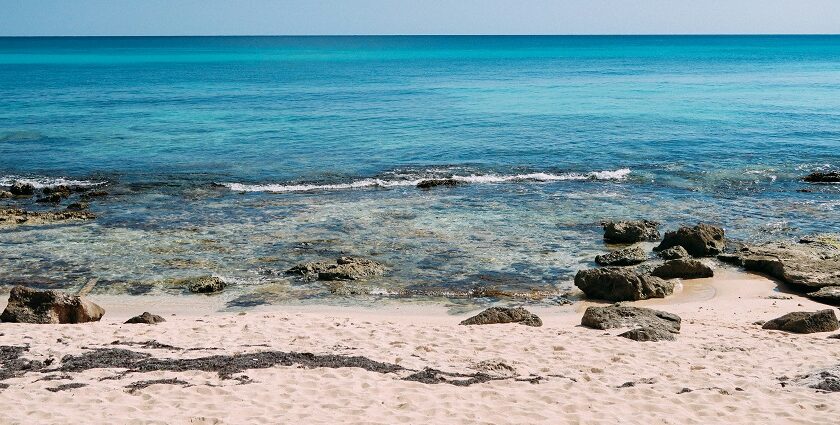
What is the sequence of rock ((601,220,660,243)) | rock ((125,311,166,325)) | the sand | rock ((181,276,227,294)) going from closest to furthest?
1. the sand
2. rock ((125,311,166,325))
3. rock ((181,276,227,294))
4. rock ((601,220,660,243))

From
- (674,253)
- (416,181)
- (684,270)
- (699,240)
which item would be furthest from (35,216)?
(699,240)

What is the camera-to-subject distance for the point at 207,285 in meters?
18.3

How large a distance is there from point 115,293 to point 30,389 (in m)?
7.47

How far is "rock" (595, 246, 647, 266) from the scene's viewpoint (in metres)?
20.5

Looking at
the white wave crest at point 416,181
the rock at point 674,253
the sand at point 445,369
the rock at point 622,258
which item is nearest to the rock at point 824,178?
the white wave crest at point 416,181

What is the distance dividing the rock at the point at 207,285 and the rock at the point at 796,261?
40.7 ft

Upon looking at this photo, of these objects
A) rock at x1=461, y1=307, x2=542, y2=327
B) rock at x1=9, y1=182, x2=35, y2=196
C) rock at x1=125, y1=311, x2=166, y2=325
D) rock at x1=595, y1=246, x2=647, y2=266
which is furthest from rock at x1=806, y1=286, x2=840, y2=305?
rock at x1=9, y1=182, x2=35, y2=196

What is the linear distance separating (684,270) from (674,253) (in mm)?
1521

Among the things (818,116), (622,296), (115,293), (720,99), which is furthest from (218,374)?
(720,99)

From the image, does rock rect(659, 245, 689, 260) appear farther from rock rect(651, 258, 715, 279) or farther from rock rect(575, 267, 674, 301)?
rock rect(575, 267, 674, 301)

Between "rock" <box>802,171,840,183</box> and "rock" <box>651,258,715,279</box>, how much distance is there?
48.8 ft

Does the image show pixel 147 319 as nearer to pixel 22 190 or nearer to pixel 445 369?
pixel 445 369

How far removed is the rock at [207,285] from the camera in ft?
60.1

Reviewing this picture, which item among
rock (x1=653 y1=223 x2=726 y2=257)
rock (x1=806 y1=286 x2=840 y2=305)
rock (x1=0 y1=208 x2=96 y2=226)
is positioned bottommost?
rock (x1=0 y1=208 x2=96 y2=226)
